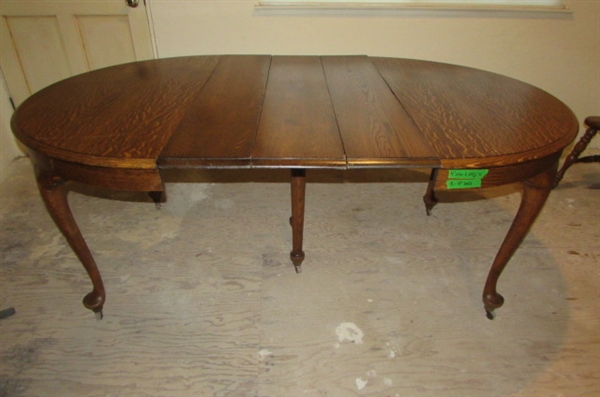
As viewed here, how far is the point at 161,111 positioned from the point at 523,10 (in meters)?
2.15

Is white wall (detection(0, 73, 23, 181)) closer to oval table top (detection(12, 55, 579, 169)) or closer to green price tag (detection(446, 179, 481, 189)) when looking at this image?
oval table top (detection(12, 55, 579, 169))

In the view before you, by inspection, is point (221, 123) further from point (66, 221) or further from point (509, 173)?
point (509, 173)

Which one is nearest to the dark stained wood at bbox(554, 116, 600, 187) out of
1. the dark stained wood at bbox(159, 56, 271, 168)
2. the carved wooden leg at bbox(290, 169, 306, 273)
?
the carved wooden leg at bbox(290, 169, 306, 273)

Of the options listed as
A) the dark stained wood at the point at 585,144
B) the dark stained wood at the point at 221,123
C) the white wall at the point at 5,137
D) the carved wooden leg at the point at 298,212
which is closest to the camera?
the dark stained wood at the point at 221,123

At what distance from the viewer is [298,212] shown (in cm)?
143

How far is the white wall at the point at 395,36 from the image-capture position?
2062mm

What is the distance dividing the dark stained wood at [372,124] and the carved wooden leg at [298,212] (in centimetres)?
27

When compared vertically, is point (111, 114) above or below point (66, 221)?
above

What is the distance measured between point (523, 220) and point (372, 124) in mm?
607

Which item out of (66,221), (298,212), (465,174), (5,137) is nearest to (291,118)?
(298,212)

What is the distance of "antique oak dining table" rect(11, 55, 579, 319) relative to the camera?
97 cm

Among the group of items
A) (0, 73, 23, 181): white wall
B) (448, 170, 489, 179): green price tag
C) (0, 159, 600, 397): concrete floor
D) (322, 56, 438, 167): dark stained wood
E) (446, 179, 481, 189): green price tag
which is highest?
(322, 56, 438, 167): dark stained wood

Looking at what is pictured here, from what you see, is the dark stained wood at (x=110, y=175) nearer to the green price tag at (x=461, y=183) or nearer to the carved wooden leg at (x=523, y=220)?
the green price tag at (x=461, y=183)

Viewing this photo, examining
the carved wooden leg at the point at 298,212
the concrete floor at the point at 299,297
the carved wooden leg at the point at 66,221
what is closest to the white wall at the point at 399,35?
the concrete floor at the point at 299,297
